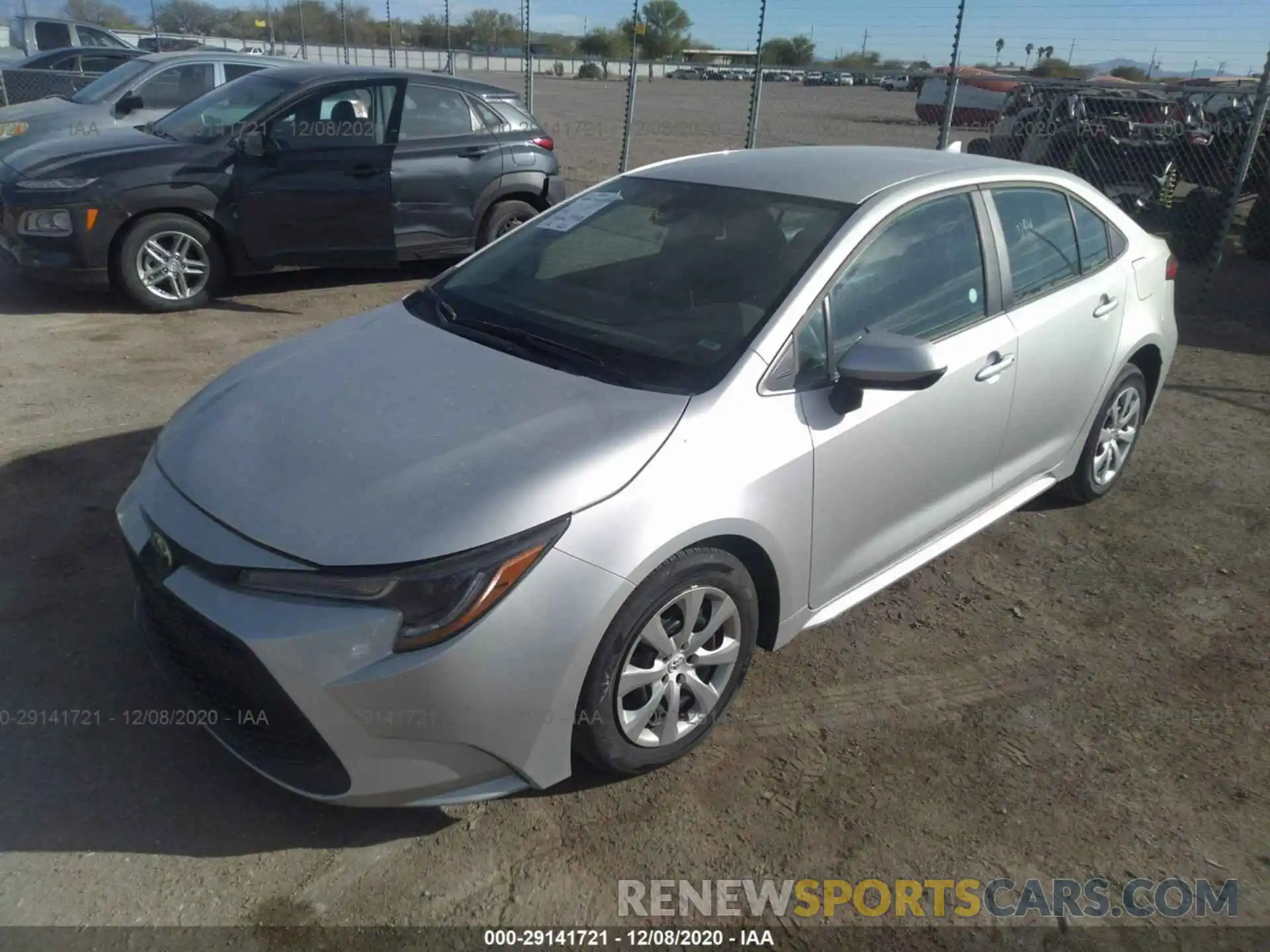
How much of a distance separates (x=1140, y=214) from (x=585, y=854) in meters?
12.3

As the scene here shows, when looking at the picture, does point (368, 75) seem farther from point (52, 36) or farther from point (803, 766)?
point (52, 36)

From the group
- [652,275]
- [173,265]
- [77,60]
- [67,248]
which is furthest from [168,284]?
[77,60]

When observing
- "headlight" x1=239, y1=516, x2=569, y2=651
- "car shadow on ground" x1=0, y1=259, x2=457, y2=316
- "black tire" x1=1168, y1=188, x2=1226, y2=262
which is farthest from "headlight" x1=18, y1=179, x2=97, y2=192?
"black tire" x1=1168, y1=188, x2=1226, y2=262

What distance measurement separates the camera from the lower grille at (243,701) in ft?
7.74

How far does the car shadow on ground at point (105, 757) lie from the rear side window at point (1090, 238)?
11.5ft

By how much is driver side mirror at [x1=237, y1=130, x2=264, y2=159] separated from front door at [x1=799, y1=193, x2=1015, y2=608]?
5372 millimetres

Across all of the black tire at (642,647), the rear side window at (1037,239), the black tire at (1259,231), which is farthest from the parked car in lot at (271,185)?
the black tire at (1259,231)

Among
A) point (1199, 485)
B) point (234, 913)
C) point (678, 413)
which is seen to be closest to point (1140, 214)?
point (1199, 485)

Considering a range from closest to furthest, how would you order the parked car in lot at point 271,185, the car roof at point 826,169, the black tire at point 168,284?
the car roof at point 826,169, the parked car in lot at point 271,185, the black tire at point 168,284

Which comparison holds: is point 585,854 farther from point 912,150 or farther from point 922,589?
point 912,150

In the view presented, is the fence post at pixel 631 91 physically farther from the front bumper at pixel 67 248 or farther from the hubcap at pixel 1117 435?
the hubcap at pixel 1117 435

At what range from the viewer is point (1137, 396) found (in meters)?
4.81

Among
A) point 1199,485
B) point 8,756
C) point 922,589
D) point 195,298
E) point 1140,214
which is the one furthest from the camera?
point 1140,214
